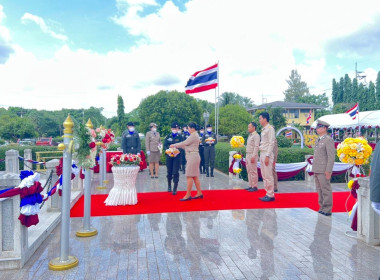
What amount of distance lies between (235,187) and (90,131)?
566cm

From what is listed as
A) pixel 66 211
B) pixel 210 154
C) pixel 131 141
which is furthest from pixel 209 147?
pixel 66 211

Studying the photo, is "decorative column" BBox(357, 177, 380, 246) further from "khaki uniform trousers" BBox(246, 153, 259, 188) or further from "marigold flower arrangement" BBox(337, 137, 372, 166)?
"khaki uniform trousers" BBox(246, 153, 259, 188)

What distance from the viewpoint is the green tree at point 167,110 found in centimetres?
4013

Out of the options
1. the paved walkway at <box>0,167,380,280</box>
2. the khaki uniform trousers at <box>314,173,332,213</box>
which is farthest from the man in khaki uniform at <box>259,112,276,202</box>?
the khaki uniform trousers at <box>314,173,332,213</box>

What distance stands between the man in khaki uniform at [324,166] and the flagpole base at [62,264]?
455 cm

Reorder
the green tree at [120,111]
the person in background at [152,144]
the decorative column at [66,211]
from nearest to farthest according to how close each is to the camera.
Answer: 1. the decorative column at [66,211]
2. the person in background at [152,144]
3. the green tree at [120,111]

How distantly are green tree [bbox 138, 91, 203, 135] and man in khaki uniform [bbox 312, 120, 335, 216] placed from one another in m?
33.5

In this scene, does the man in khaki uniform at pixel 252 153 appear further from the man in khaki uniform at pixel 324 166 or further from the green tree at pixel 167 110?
the green tree at pixel 167 110

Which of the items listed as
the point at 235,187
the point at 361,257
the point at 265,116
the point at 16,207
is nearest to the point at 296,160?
the point at 235,187

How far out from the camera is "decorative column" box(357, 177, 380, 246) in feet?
14.8

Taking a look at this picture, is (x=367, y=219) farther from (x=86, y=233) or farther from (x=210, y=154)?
(x=210, y=154)

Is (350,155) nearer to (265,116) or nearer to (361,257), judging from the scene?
(361,257)

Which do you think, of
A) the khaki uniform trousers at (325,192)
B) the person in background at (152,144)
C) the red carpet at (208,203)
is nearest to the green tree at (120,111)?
the person in background at (152,144)

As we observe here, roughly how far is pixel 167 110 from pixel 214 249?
36.2 meters
